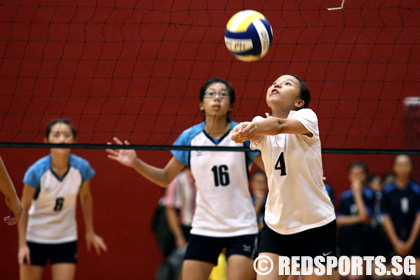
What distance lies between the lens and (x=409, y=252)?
8453 mm

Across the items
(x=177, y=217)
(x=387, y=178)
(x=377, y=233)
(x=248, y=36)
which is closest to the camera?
(x=248, y=36)

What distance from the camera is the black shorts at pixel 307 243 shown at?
4387 millimetres

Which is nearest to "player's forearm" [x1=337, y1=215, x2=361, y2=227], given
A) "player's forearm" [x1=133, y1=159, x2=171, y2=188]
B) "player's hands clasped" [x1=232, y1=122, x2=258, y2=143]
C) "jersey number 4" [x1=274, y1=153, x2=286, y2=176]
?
"player's forearm" [x1=133, y1=159, x2=171, y2=188]

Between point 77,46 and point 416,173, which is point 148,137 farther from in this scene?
point 416,173

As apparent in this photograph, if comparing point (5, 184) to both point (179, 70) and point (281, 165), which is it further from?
point (179, 70)

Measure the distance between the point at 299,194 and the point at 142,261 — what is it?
17.3ft

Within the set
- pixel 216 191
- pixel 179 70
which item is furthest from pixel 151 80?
pixel 216 191

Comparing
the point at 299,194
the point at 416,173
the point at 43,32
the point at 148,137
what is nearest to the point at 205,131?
the point at 299,194

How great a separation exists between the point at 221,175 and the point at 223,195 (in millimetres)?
175

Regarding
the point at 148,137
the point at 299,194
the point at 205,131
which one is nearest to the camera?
the point at 299,194

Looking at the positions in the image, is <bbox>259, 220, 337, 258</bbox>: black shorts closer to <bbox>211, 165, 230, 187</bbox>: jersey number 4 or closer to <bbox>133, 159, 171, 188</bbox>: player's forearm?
<bbox>211, 165, 230, 187</bbox>: jersey number 4

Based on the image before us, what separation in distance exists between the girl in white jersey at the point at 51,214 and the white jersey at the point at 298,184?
110 inches

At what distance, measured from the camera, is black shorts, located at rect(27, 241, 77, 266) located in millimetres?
6492

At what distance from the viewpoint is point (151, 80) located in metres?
8.95
